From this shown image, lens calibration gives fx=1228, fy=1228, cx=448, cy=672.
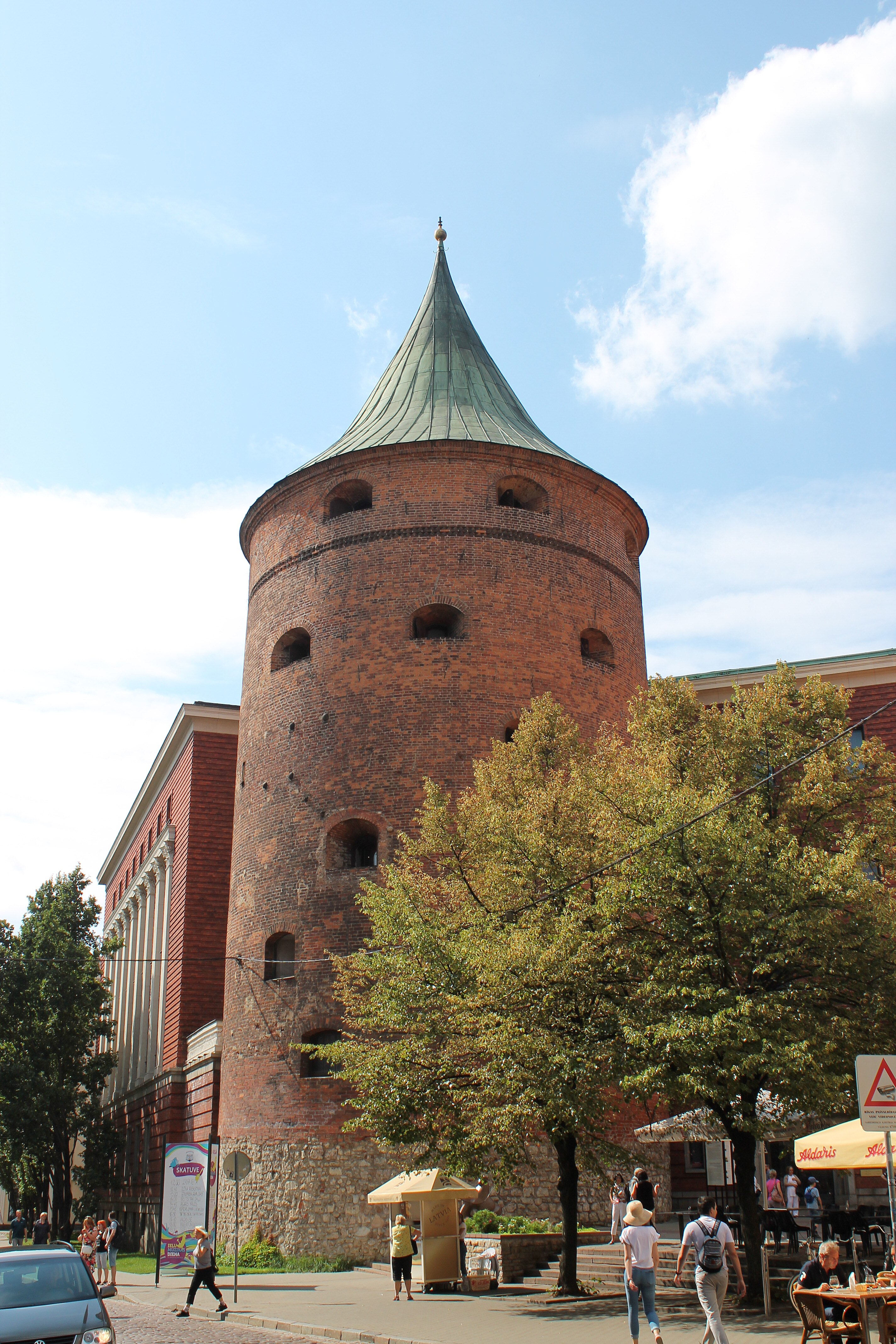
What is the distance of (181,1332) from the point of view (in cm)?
1409

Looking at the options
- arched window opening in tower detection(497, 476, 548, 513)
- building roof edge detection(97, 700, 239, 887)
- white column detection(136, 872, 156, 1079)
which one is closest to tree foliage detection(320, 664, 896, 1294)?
arched window opening in tower detection(497, 476, 548, 513)

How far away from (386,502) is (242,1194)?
14.4 meters

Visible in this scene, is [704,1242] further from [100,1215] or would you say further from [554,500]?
[100,1215]

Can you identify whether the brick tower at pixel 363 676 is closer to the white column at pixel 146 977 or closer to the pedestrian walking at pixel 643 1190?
the pedestrian walking at pixel 643 1190

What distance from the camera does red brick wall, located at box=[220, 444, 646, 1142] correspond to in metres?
24.2

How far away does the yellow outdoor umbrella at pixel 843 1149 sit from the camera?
11781mm

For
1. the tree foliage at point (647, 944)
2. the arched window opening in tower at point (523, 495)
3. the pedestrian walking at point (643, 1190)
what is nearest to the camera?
the tree foliage at point (647, 944)

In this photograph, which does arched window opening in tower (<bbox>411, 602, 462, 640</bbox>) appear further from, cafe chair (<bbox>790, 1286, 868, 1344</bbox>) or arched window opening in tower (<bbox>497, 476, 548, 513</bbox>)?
cafe chair (<bbox>790, 1286, 868, 1344</bbox>)

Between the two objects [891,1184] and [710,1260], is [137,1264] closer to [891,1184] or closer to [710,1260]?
[710,1260]

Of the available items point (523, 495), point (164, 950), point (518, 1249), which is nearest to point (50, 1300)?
point (518, 1249)

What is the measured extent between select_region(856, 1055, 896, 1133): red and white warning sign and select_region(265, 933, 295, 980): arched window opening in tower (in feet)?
54.3

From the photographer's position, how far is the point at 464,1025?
16.8 metres

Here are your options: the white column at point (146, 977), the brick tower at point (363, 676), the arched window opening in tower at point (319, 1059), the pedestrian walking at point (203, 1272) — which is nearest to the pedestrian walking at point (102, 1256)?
the brick tower at point (363, 676)

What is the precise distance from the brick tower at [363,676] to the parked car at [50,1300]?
13.1 meters
